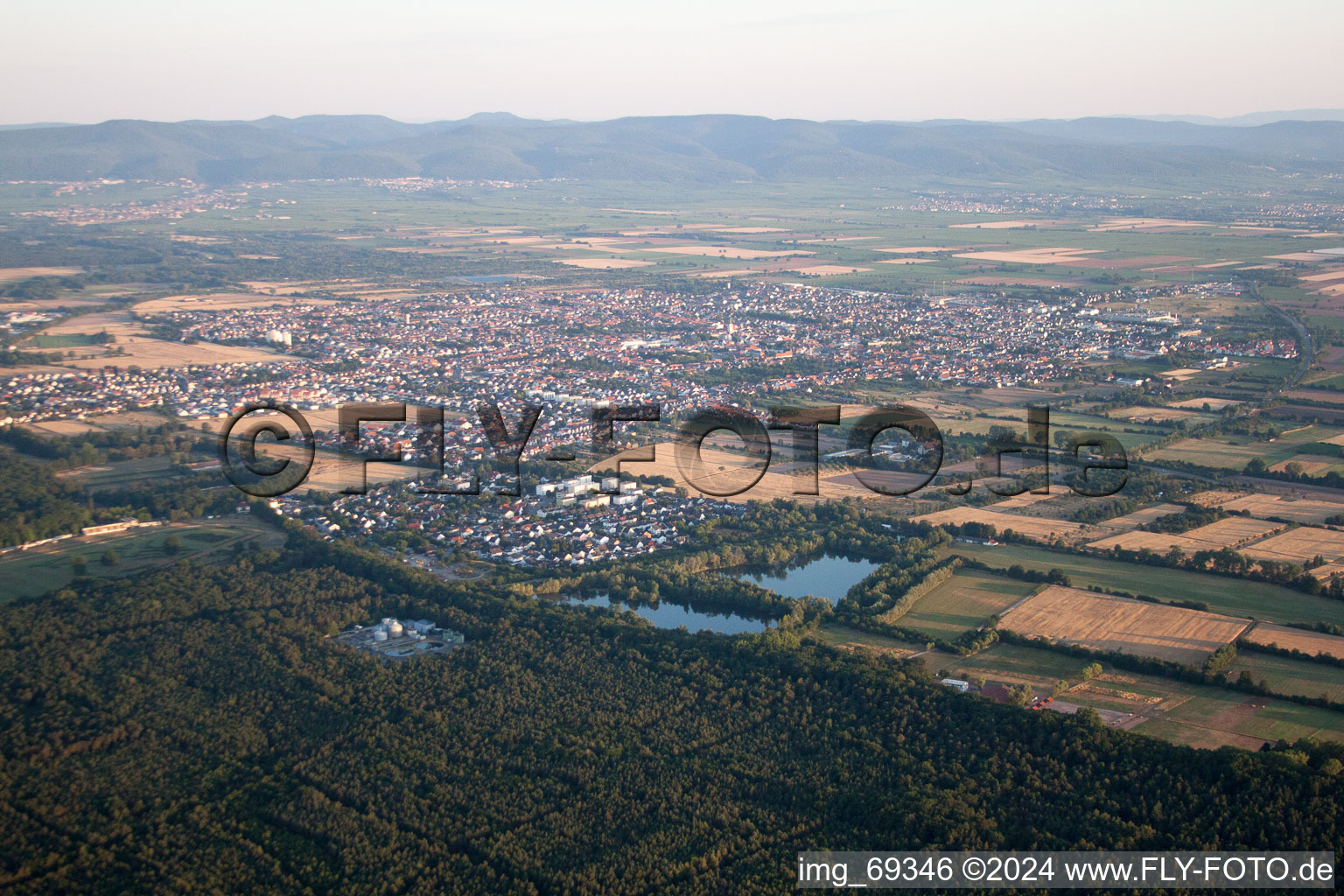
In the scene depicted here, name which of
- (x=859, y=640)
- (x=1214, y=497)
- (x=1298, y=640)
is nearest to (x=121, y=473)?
(x=859, y=640)

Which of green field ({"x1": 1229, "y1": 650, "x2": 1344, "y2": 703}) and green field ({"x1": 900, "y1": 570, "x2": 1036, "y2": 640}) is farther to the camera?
green field ({"x1": 900, "y1": 570, "x2": 1036, "y2": 640})

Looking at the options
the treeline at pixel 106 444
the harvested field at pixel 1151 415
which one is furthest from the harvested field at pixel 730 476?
the treeline at pixel 106 444

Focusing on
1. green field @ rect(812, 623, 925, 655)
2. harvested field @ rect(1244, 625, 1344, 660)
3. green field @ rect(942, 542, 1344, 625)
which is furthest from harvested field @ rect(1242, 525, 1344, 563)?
green field @ rect(812, 623, 925, 655)

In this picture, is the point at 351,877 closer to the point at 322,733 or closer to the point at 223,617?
the point at 322,733

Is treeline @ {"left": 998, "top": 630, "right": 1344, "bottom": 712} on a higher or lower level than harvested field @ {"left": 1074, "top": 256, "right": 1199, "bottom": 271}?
lower

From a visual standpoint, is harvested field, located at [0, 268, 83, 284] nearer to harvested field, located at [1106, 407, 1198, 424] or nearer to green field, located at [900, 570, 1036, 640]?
harvested field, located at [1106, 407, 1198, 424]

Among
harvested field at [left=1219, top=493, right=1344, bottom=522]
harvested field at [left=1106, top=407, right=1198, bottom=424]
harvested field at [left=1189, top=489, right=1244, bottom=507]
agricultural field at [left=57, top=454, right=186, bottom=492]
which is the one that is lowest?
harvested field at [left=1219, top=493, right=1344, bottom=522]

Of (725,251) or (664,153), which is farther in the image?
(664,153)

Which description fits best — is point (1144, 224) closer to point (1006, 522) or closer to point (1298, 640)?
point (1006, 522)
